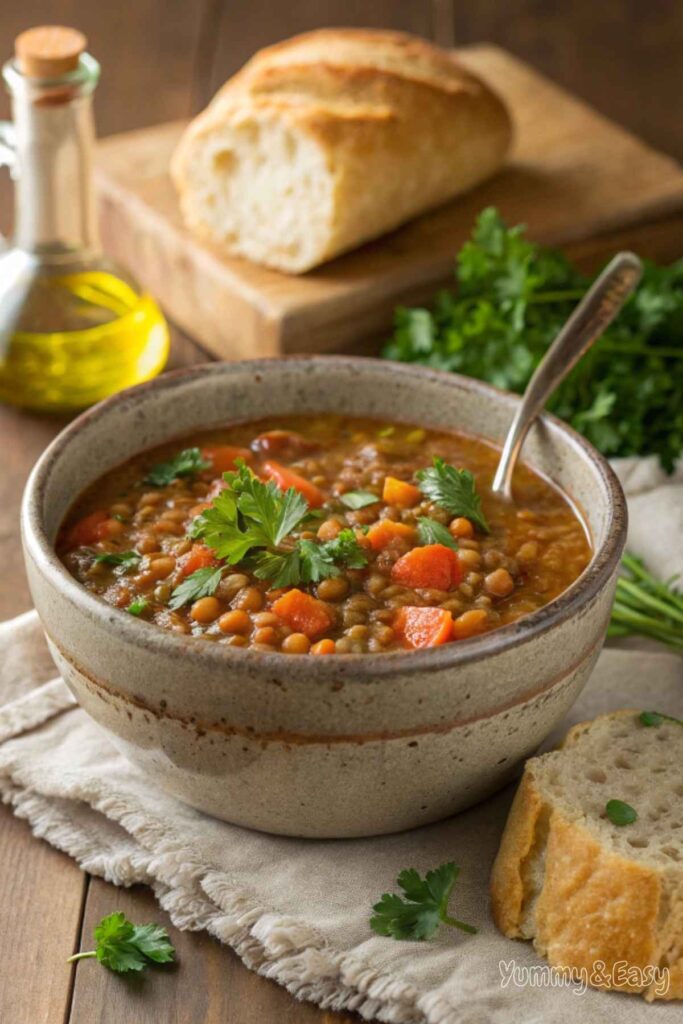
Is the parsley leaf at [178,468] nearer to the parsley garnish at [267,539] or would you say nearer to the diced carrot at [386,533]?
the parsley garnish at [267,539]

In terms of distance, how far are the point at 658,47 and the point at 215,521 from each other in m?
4.40

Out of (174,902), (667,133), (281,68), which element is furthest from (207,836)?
(667,133)

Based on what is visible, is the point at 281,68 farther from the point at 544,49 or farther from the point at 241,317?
the point at 544,49

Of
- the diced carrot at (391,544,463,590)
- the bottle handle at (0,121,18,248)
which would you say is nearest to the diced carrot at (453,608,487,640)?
the diced carrot at (391,544,463,590)

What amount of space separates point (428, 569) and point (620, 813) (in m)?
0.58

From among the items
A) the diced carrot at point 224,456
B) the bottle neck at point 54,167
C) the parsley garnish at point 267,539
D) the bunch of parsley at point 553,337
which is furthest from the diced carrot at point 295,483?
the bottle neck at point 54,167

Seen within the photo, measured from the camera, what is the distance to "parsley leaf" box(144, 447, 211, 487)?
3.29 metres

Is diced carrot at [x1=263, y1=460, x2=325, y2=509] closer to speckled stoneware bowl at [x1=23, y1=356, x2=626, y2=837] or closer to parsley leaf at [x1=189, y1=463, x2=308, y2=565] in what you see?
parsley leaf at [x1=189, y1=463, x2=308, y2=565]

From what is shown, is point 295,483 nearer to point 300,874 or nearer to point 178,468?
point 178,468

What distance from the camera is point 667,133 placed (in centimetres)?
580

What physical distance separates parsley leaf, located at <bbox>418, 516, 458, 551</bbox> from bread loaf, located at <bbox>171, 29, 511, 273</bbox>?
160cm

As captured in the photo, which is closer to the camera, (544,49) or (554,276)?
(554,276)

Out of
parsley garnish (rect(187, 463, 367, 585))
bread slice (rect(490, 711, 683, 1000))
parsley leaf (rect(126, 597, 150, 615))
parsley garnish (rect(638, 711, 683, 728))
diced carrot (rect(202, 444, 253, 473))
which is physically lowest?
parsley garnish (rect(638, 711, 683, 728))

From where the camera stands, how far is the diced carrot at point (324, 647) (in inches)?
105
